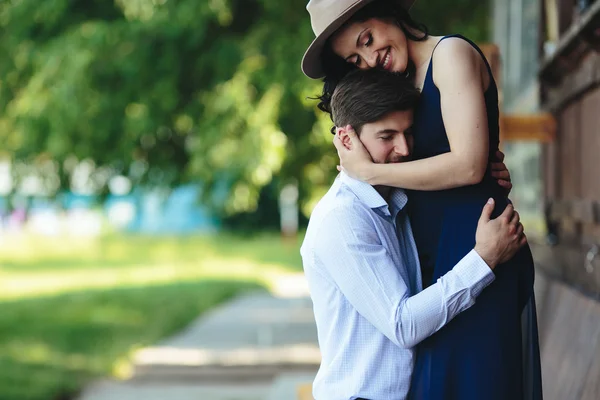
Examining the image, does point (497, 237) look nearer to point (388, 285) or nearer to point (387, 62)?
point (388, 285)

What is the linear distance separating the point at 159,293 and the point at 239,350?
6671 millimetres

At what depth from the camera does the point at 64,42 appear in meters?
8.98

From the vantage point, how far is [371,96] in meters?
2.61

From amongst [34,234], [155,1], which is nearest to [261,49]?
[155,1]

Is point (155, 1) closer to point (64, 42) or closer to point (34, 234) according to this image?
point (64, 42)

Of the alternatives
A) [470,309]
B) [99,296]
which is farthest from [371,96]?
[99,296]

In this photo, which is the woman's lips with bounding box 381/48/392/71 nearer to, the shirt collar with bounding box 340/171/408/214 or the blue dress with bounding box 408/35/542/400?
the blue dress with bounding box 408/35/542/400

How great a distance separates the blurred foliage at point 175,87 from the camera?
8617mm

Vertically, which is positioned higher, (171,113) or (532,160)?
(171,113)

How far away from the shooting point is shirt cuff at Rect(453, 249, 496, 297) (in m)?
2.53

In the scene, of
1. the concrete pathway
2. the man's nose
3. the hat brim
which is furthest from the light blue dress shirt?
the concrete pathway

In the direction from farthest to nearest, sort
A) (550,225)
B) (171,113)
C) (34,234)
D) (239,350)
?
(34,234), (239,350), (171,113), (550,225)

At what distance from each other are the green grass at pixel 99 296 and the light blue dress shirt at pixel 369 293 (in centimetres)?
638

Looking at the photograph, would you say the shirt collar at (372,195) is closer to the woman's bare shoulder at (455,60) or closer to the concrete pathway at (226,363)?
the woman's bare shoulder at (455,60)
